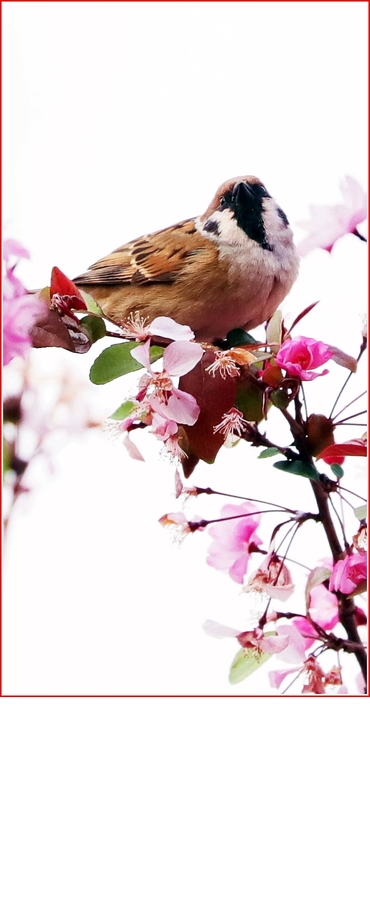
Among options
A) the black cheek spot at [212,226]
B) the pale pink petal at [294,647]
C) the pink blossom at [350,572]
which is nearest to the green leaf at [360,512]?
the pink blossom at [350,572]

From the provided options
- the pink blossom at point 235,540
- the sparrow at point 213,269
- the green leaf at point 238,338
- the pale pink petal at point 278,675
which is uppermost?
the sparrow at point 213,269

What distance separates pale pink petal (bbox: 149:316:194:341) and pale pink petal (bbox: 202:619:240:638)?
1.05 feet

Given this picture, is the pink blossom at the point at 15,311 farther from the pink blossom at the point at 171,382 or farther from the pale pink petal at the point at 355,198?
the pale pink petal at the point at 355,198

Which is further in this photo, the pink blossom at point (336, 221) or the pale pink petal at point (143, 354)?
the pink blossom at point (336, 221)

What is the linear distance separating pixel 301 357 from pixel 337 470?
140 mm

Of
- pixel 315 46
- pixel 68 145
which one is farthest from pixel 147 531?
pixel 315 46

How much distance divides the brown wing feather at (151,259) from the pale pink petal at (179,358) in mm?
117

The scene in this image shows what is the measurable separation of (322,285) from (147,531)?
341mm

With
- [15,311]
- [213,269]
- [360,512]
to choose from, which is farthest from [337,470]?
[15,311]

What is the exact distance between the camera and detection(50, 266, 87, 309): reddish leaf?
914 millimetres

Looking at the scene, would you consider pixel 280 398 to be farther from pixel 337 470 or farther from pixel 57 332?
pixel 57 332

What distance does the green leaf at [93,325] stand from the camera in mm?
916

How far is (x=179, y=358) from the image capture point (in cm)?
91

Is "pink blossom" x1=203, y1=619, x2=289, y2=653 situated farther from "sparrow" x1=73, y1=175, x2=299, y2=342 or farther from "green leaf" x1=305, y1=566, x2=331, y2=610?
"sparrow" x1=73, y1=175, x2=299, y2=342
